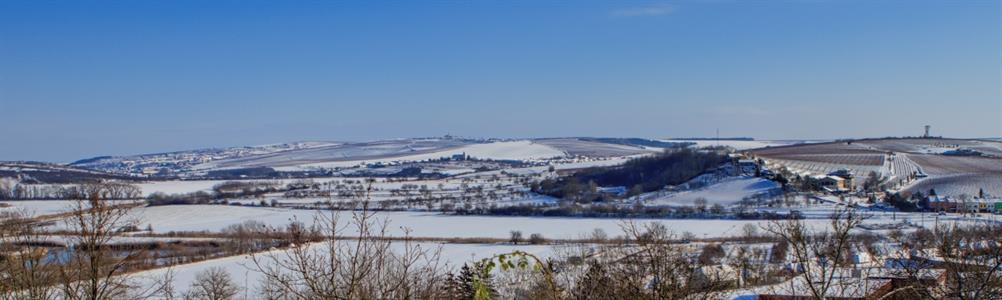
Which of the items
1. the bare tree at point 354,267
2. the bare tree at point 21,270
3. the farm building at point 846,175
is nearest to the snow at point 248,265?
the bare tree at point 21,270

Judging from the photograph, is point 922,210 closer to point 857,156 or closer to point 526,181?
point 857,156

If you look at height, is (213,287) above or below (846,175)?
below

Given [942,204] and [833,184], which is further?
[833,184]

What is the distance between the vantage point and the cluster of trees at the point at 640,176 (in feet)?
195

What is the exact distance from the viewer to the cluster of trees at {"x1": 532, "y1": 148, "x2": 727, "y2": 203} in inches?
2341

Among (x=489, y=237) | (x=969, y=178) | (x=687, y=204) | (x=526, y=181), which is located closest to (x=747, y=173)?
(x=687, y=204)

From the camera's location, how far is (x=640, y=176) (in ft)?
221

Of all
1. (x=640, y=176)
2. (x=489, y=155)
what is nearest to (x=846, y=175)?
(x=640, y=176)

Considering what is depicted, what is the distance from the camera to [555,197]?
194 feet

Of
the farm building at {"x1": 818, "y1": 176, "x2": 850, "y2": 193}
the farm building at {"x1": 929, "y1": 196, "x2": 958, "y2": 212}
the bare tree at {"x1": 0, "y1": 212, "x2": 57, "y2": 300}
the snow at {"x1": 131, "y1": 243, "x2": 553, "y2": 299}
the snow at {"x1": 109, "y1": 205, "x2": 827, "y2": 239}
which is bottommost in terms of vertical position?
the snow at {"x1": 109, "y1": 205, "x2": 827, "y2": 239}

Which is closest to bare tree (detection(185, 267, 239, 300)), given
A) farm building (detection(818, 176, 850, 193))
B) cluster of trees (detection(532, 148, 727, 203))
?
cluster of trees (detection(532, 148, 727, 203))

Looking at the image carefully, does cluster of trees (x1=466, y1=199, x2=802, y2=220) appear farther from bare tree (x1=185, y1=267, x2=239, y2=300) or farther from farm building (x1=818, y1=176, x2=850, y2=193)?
bare tree (x1=185, y1=267, x2=239, y2=300)

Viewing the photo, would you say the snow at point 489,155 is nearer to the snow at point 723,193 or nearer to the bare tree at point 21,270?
the snow at point 723,193

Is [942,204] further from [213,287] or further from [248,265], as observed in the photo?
[213,287]
